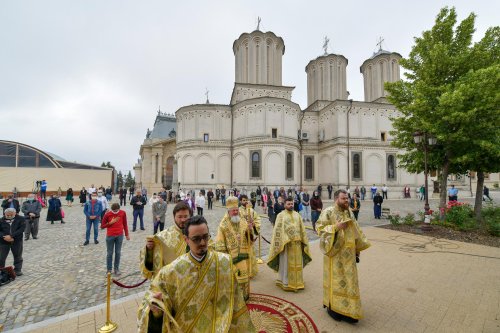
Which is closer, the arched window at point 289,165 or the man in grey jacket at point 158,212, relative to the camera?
the man in grey jacket at point 158,212

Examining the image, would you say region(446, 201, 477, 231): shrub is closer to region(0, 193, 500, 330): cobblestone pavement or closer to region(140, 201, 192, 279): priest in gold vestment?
region(0, 193, 500, 330): cobblestone pavement

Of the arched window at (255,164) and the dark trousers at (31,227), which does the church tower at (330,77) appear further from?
the dark trousers at (31,227)

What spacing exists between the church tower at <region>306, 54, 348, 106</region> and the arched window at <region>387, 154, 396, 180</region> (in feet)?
37.2

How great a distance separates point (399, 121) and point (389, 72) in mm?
28778

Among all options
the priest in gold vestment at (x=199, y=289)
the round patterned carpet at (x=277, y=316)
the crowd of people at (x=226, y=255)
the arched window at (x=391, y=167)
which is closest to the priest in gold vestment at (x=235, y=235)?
the crowd of people at (x=226, y=255)

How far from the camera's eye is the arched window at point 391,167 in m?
32.4

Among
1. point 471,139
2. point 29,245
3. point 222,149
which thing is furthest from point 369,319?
point 222,149

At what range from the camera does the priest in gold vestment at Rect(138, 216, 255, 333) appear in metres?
2.04

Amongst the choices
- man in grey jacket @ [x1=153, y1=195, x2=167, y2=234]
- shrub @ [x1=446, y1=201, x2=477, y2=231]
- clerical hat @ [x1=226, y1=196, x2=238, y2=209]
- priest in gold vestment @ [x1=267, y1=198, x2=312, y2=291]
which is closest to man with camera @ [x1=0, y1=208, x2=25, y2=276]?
man in grey jacket @ [x1=153, y1=195, x2=167, y2=234]

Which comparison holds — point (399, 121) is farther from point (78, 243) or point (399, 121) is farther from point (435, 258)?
point (78, 243)

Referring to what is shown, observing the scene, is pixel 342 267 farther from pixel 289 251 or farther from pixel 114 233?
pixel 114 233

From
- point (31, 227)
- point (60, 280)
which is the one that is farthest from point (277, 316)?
point (31, 227)

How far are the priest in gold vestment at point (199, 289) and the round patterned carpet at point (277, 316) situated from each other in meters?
1.96

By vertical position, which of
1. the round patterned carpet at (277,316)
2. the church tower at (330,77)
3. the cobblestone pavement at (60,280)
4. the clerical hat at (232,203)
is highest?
the church tower at (330,77)
